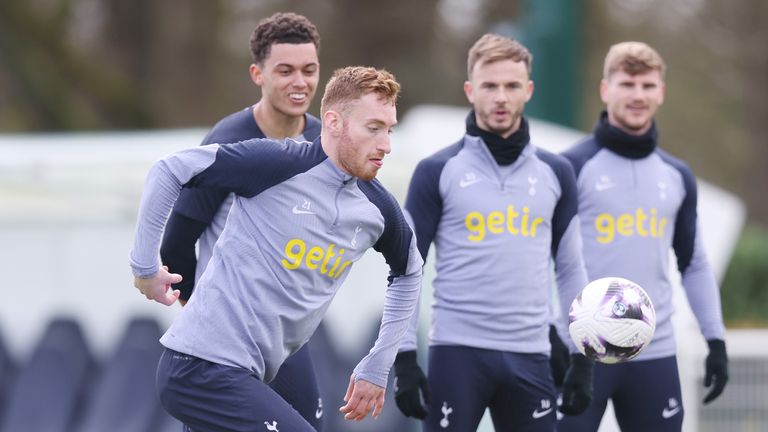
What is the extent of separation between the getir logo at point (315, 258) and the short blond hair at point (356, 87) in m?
0.50

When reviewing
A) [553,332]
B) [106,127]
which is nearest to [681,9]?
[106,127]

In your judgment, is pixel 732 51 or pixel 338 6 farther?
pixel 732 51

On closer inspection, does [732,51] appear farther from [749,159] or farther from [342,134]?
[342,134]

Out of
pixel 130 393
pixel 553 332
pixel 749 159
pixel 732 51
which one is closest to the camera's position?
pixel 553 332

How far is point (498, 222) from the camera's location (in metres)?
6.10

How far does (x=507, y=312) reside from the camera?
609 cm

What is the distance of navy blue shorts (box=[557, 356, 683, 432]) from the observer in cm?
646

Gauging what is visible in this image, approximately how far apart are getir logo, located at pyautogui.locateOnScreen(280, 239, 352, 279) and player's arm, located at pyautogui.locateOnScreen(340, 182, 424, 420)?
0.22 m

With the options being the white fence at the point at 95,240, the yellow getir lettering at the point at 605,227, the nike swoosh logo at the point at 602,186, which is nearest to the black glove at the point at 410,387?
the yellow getir lettering at the point at 605,227

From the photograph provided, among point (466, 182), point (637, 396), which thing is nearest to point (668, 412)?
point (637, 396)

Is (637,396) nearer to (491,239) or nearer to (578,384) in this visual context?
(578,384)

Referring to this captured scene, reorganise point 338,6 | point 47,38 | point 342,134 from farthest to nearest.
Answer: point 338,6 < point 47,38 < point 342,134

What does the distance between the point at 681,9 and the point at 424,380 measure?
17121 mm

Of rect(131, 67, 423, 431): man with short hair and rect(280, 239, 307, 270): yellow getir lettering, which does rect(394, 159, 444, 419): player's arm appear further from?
rect(280, 239, 307, 270): yellow getir lettering
